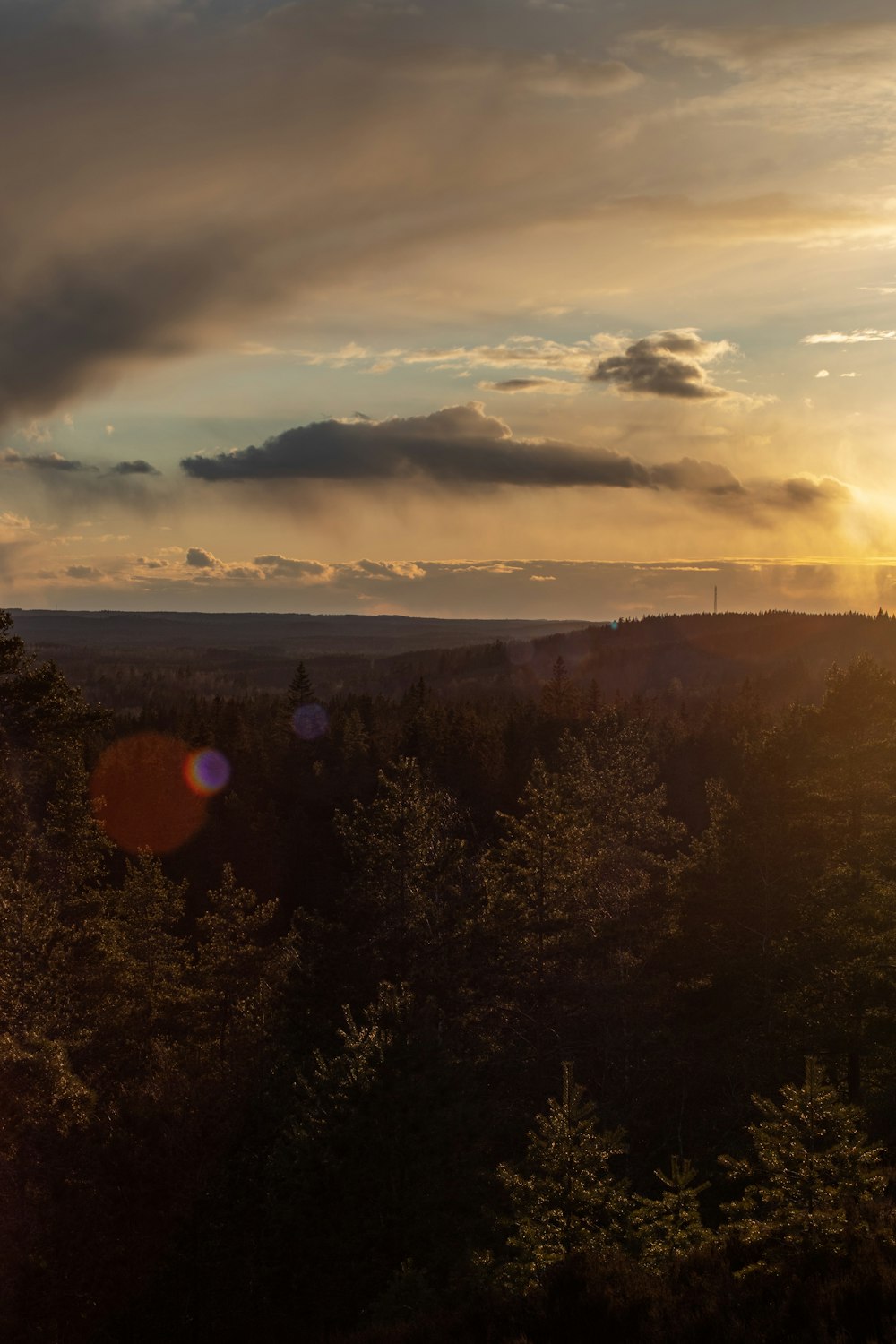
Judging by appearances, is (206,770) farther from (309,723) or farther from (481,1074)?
(481,1074)

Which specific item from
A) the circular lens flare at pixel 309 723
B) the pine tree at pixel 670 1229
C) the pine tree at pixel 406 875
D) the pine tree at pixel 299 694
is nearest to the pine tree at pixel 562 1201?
the pine tree at pixel 670 1229

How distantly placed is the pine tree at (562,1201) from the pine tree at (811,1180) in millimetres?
2735

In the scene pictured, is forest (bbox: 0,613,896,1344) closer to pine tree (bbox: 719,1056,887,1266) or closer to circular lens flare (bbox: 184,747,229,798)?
pine tree (bbox: 719,1056,887,1266)

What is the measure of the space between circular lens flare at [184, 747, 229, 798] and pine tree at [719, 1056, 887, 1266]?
6145 centimetres

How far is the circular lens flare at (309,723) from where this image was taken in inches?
3327

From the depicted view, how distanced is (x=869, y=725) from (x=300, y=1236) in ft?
69.7

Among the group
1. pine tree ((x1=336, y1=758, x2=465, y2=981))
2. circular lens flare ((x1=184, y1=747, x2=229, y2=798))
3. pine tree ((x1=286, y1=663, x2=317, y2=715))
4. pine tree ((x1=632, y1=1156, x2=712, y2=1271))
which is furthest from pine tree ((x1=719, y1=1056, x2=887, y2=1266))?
pine tree ((x1=286, y1=663, x2=317, y2=715))

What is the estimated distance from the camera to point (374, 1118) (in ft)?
74.8

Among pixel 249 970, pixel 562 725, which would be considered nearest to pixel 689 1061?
pixel 249 970

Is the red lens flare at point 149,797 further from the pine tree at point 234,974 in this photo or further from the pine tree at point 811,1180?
→ the pine tree at point 811,1180

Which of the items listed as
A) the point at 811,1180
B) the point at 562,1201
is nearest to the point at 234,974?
the point at 562,1201

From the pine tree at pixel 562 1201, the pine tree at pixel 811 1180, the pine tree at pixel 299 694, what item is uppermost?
the pine tree at pixel 299 694

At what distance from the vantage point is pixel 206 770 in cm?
7625

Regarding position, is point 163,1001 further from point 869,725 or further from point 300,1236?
point 869,725
